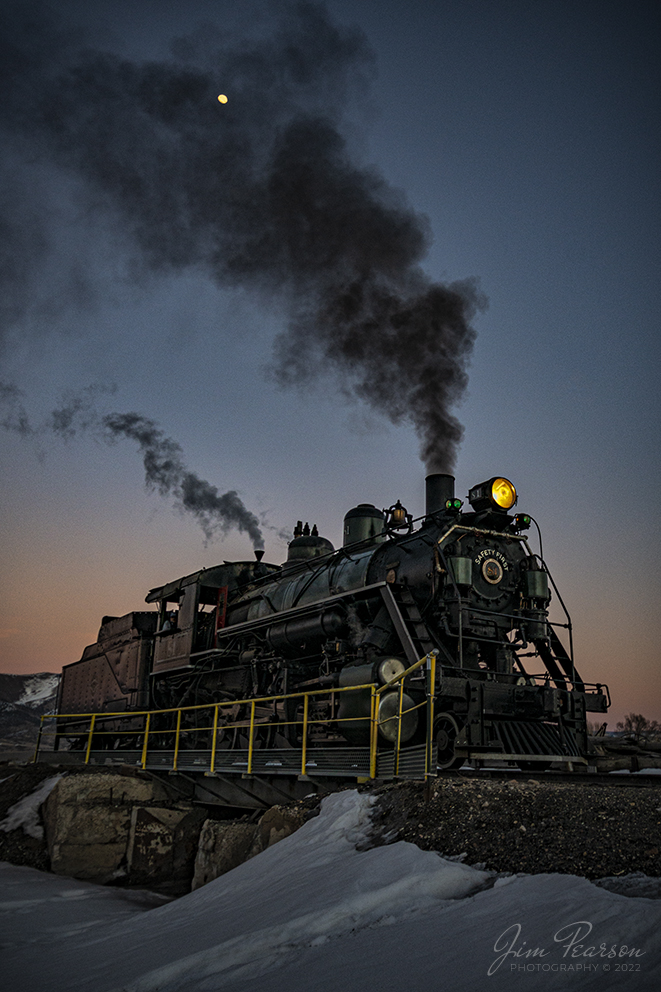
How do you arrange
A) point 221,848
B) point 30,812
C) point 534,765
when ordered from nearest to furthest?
point 221,848 < point 534,765 < point 30,812

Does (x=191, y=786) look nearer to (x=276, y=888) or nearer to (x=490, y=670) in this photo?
(x=490, y=670)

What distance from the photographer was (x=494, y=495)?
36.4ft

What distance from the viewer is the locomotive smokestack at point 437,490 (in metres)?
11.8

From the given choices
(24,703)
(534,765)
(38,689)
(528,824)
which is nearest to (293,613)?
(534,765)

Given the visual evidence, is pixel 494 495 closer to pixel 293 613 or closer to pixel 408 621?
pixel 408 621

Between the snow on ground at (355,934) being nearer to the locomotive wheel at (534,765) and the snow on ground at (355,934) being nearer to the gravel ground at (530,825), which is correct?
the gravel ground at (530,825)

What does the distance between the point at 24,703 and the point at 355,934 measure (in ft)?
239

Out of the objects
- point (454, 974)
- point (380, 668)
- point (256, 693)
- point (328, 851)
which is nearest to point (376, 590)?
point (380, 668)

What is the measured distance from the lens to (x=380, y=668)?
9.19 m

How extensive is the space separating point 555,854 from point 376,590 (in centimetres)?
639

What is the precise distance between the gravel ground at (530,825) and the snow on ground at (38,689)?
227 feet

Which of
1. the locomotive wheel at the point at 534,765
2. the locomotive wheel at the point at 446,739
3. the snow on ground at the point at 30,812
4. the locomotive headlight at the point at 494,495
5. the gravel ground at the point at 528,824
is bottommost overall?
the snow on ground at the point at 30,812
